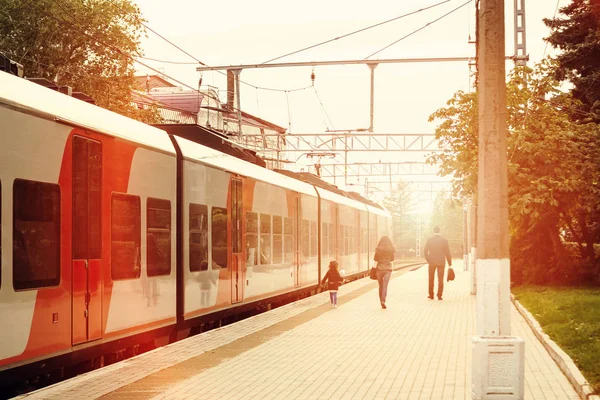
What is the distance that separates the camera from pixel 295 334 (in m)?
16.4

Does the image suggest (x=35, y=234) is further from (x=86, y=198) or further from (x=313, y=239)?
(x=313, y=239)

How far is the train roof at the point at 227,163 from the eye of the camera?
50.8 feet

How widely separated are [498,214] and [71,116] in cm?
476

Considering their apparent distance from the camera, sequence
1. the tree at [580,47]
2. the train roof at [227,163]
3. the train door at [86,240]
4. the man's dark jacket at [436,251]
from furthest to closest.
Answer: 1. the tree at [580,47]
2. the man's dark jacket at [436,251]
3. the train roof at [227,163]
4. the train door at [86,240]

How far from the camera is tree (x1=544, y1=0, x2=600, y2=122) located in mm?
26672

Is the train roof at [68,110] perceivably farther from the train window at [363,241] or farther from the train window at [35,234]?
the train window at [363,241]

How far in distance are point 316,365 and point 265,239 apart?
8.81 m

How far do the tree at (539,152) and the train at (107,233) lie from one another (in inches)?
370

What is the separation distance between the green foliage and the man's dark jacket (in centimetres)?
216

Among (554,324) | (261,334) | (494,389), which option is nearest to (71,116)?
(494,389)

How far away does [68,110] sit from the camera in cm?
1082

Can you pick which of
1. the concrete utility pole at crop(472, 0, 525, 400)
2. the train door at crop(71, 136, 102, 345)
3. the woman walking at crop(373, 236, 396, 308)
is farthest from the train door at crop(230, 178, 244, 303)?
the concrete utility pole at crop(472, 0, 525, 400)

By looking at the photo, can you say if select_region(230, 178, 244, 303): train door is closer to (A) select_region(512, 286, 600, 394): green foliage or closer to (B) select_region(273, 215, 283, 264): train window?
(B) select_region(273, 215, 283, 264): train window

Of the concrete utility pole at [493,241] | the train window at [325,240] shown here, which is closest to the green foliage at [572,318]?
the concrete utility pole at [493,241]
